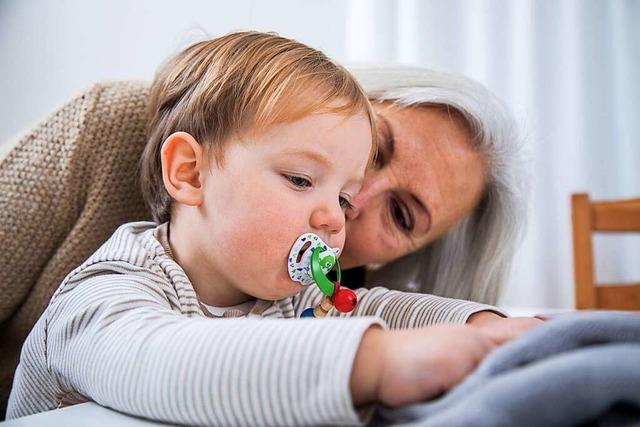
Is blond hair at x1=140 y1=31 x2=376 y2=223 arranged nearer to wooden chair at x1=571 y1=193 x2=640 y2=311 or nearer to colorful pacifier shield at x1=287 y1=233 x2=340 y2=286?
colorful pacifier shield at x1=287 y1=233 x2=340 y2=286

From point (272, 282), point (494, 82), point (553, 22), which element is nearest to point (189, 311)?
point (272, 282)

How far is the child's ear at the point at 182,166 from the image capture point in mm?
789

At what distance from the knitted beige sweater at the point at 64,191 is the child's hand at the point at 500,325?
543 mm

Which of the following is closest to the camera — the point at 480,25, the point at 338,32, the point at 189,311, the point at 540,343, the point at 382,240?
the point at 540,343

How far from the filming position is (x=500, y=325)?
27.5 inches

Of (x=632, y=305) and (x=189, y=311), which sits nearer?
(x=189, y=311)

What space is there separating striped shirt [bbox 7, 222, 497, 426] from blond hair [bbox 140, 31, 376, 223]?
0.17 metres

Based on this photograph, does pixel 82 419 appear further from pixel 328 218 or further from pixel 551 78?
pixel 551 78

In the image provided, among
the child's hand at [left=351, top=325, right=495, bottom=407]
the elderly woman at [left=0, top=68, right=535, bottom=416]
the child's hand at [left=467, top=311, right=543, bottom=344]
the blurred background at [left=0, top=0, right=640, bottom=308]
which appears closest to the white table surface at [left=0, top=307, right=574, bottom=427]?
the child's hand at [left=351, top=325, right=495, bottom=407]

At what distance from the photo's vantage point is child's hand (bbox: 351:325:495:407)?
0.45 m

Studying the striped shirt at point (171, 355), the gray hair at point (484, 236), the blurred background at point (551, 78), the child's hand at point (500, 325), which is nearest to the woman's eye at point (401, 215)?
the gray hair at point (484, 236)

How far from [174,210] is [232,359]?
1.41 ft

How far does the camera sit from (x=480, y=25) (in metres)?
2.55

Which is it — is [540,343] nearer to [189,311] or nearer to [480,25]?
[189,311]
